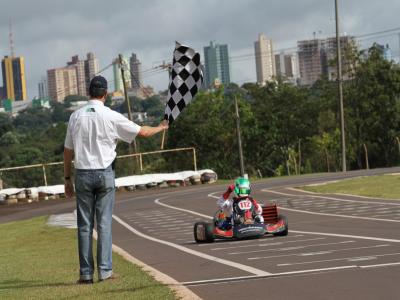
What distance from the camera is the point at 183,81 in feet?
31.9

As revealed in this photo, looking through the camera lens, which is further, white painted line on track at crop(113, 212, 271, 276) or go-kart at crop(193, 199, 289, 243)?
go-kart at crop(193, 199, 289, 243)

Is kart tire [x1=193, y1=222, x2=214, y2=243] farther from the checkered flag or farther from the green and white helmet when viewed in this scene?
the checkered flag

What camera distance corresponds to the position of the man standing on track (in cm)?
923

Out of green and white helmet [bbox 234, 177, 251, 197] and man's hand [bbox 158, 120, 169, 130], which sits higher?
man's hand [bbox 158, 120, 169, 130]

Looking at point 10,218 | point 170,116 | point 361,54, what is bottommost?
point 10,218

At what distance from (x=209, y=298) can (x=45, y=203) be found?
35.0m

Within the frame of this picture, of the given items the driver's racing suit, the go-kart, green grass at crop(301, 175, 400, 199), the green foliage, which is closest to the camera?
the go-kart

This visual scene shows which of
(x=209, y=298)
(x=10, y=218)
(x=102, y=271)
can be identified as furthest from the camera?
(x=10, y=218)

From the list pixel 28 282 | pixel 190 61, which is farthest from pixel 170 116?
pixel 28 282

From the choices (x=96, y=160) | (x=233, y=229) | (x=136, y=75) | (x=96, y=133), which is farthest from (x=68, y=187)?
(x=136, y=75)

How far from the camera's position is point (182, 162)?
66.6 m

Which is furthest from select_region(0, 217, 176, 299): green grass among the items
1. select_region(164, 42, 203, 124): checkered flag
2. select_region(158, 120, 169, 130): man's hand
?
select_region(164, 42, 203, 124): checkered flag

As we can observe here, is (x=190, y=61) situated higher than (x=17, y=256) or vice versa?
(x=190, y=61)

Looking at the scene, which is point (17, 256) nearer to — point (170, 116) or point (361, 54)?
point (170, 116)
